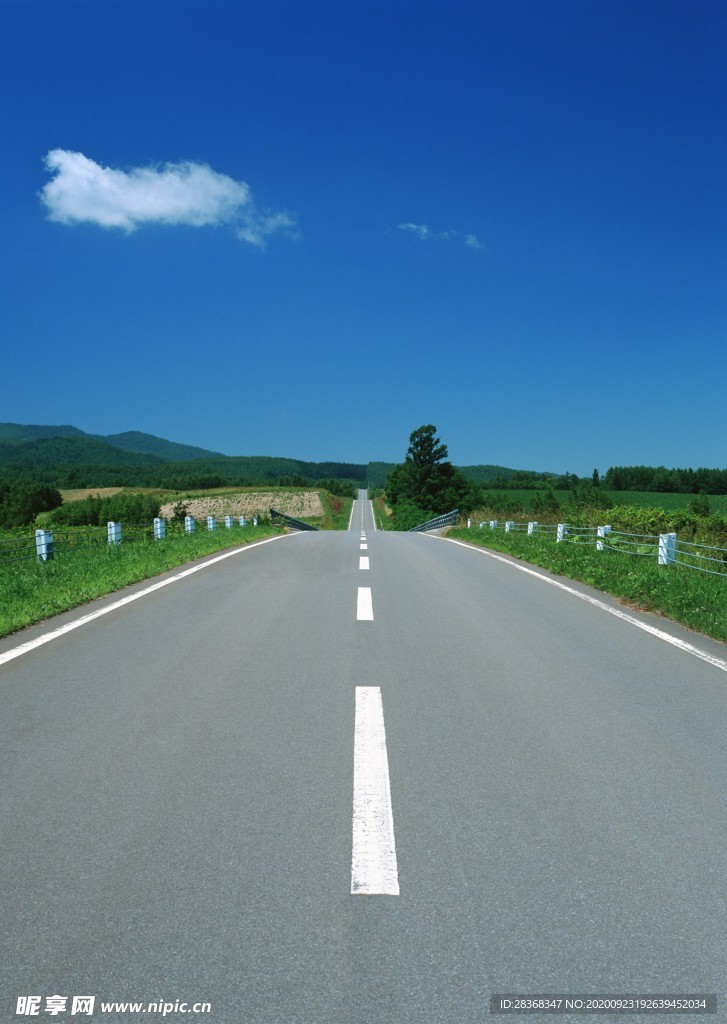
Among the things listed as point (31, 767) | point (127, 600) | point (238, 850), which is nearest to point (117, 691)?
point (31, 767)

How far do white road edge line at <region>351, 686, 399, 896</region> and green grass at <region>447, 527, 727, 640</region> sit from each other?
208 inches

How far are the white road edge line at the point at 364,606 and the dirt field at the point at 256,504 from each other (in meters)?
75.2

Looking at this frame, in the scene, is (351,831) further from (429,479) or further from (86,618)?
(429,479)

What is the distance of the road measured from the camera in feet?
7.59

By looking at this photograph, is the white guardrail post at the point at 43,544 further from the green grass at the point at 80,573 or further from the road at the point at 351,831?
the road at the point at 351,831

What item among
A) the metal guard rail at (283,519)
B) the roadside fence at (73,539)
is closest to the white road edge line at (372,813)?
the roadside fence at (73,539)

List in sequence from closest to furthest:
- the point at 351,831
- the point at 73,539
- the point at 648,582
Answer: the point at 351,831
the point at 648,582
the point at 73,539

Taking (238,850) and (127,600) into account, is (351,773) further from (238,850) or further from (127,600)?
(127,600)

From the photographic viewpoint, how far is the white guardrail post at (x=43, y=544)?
1427 centimetres

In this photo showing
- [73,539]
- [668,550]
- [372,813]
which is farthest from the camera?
[73,539]

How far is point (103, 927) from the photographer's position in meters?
2.52

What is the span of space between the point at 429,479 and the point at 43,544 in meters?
70.7

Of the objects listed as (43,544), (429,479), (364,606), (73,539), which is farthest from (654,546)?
(429,479)

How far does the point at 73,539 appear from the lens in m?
19.3
